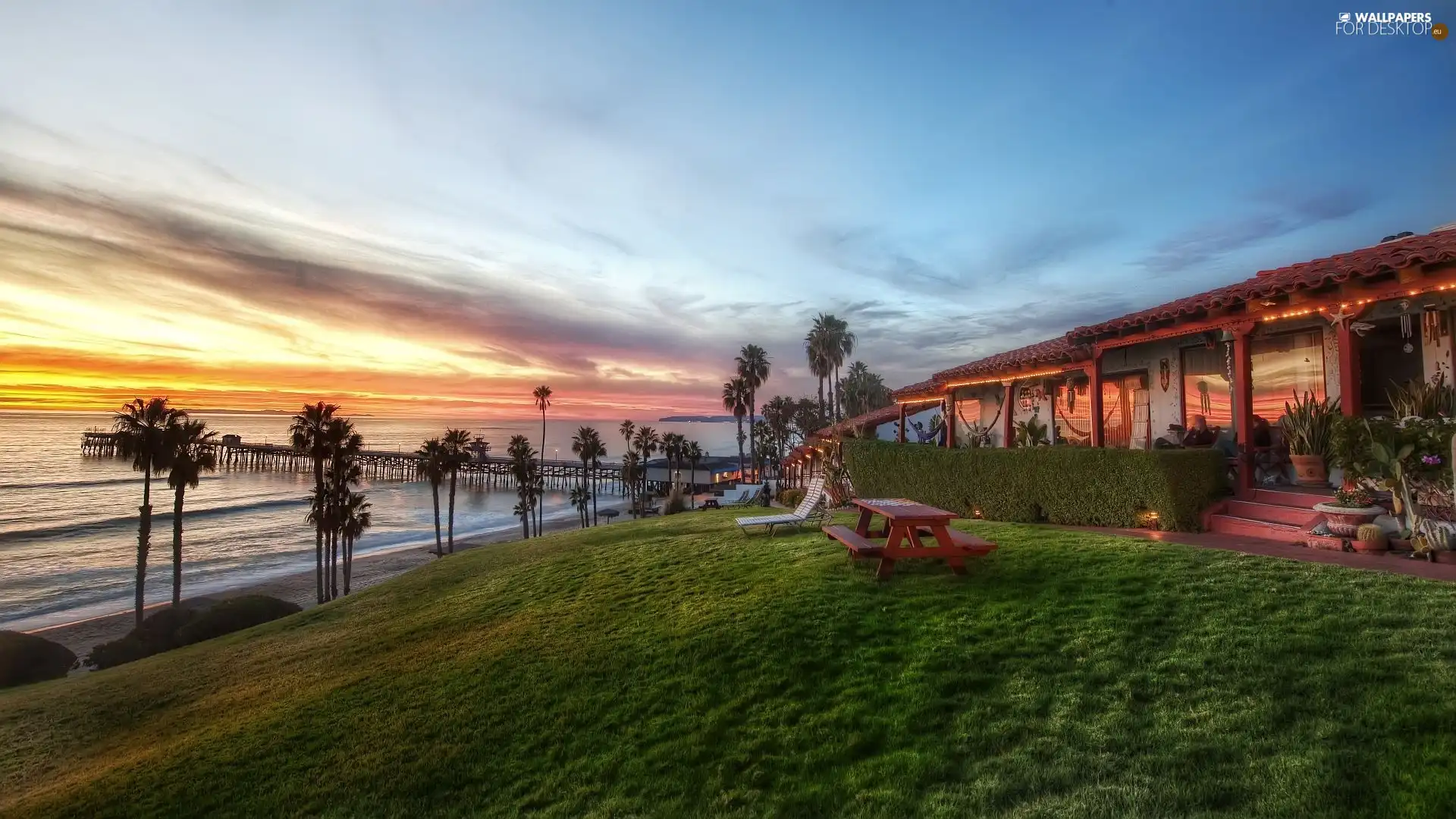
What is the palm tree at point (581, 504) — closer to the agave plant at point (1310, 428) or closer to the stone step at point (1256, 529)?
the stone step at point (1256, 529)

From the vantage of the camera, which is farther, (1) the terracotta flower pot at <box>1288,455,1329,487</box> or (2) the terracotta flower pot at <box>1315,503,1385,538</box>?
(1) the terracotta flower pot at <box>1288,455,1329,487</box>

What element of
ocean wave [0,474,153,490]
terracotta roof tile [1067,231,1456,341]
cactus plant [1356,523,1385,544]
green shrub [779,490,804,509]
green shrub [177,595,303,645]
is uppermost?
terracotta roof tile [1067,231,1456,341]

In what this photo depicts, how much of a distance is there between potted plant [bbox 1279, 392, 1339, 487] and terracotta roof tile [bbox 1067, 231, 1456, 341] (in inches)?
75.4

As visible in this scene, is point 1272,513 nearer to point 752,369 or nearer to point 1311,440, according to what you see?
point 1311,440

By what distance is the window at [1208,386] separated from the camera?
12172mm

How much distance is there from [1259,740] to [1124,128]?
16044 mm

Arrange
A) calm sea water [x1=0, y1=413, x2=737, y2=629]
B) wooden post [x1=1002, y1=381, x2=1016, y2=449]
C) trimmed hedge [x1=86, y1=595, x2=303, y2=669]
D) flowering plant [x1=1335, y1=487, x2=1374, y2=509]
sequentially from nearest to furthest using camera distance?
flowering plant [x1=1335, y1=487, x2=1374, y2=509] → wooden post [x1=1002, y1=381, x2=1016, y2=449] → trimmed hedge [x1=86, y1=595, x2=303, y2=669] → calm sea water [x1=0, y1=413, x2=737, y2=629]

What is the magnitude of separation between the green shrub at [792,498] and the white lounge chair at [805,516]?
448 inches

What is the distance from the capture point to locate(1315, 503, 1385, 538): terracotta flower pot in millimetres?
7203

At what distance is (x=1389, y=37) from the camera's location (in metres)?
9.88

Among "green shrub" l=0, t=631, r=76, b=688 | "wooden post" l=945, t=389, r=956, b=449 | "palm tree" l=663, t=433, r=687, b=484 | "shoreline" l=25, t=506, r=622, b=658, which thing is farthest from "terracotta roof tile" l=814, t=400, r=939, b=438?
"palm tree" l=663, t=433, r=687, b=484

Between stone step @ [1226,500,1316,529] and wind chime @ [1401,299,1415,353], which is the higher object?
wind chime @ [1401,299,1415,353]

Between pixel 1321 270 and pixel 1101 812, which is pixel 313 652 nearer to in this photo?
pixel 1101 812

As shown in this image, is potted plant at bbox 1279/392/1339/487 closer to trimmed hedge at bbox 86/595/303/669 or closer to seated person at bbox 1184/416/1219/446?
seated person at bbox 1184/416/1219/446
